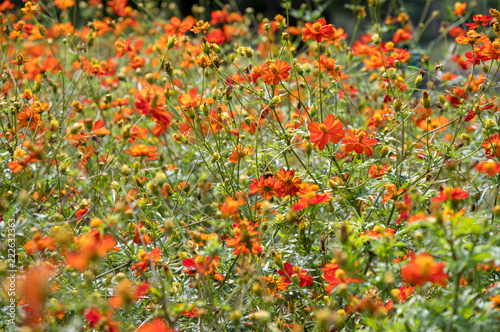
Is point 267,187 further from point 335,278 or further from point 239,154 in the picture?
point 335,278

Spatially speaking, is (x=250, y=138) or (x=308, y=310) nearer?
(x=308, y=310)

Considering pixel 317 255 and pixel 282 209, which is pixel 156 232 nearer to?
pixel 282 209

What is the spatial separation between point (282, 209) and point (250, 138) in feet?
1.80

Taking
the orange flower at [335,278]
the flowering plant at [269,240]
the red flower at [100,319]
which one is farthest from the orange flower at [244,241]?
the red flower at [100,319]

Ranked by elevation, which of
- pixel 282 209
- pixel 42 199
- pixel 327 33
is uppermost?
pixel 327 33

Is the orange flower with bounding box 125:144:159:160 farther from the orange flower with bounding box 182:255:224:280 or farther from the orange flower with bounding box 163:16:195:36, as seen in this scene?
the orange flower with bounding box 163:16:195:36

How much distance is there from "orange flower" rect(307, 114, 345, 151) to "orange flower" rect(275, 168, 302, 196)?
0.11 m

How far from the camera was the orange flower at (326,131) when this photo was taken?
3.91 ft

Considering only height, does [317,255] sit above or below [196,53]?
below

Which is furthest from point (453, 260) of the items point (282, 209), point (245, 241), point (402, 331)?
point (282, 209)

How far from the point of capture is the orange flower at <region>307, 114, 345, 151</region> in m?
1.19

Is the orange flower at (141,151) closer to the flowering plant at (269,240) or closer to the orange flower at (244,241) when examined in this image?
the flowering plant at (269,240)

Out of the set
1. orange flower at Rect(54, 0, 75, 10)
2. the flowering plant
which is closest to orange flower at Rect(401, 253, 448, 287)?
the flowering plant

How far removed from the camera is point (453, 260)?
76 centimetres
